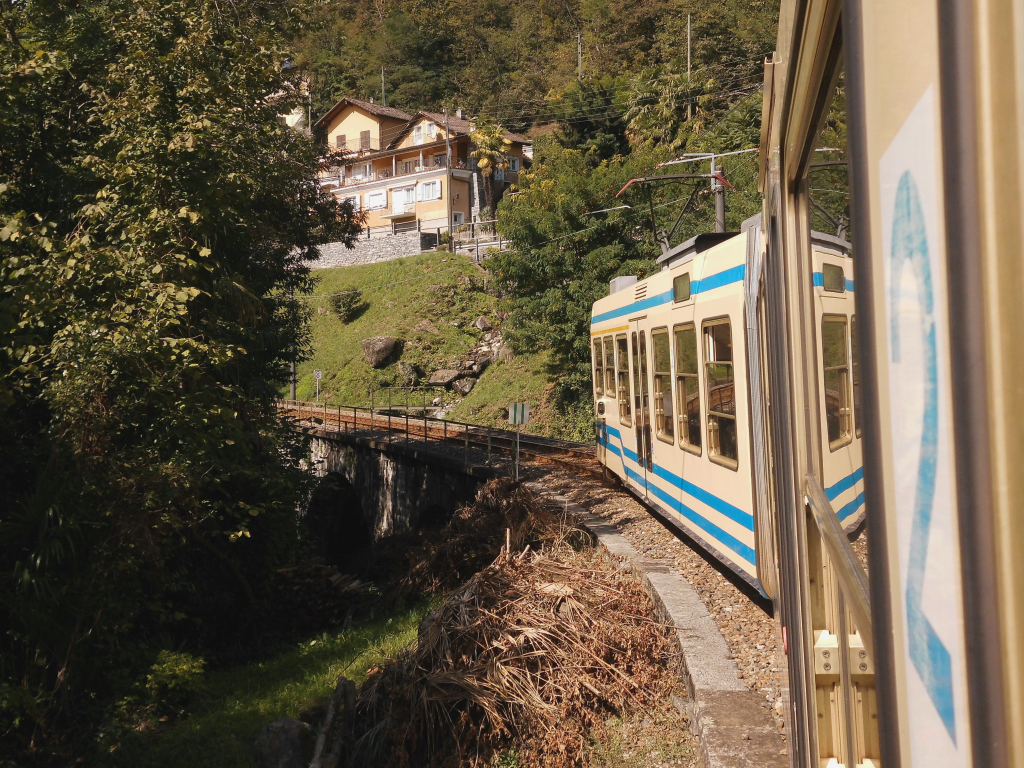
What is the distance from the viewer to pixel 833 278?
1.51m

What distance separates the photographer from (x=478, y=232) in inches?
2068

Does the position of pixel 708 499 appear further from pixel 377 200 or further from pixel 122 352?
pixel 377 200

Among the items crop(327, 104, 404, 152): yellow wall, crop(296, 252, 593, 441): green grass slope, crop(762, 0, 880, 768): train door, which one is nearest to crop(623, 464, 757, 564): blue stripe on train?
crop(762, 0, 880, 768): train door

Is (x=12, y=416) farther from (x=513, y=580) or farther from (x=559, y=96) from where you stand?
(x=559, y=96)

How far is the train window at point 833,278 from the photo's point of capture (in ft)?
4.36

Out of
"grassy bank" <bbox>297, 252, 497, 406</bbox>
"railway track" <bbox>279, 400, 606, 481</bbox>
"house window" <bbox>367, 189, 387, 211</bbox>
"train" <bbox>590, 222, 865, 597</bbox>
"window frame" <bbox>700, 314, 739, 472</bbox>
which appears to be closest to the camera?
"train" <bbox>590, 222, 865, 597</bbox>

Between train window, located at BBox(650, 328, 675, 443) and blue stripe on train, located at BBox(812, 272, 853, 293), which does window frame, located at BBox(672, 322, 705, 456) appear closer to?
train window, located at BBox(650, 328, 675, 443)

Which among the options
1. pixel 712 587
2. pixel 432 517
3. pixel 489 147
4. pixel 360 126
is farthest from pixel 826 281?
pixel 360 126

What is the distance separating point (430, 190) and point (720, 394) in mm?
56391

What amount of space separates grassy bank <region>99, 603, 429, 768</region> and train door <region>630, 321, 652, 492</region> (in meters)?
3.50

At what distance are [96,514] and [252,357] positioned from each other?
5842 mm

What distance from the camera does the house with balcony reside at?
201 ft

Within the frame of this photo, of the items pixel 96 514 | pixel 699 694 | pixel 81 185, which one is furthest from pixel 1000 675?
pixel 81 185

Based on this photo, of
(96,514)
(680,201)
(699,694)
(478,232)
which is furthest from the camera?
(478,232)
